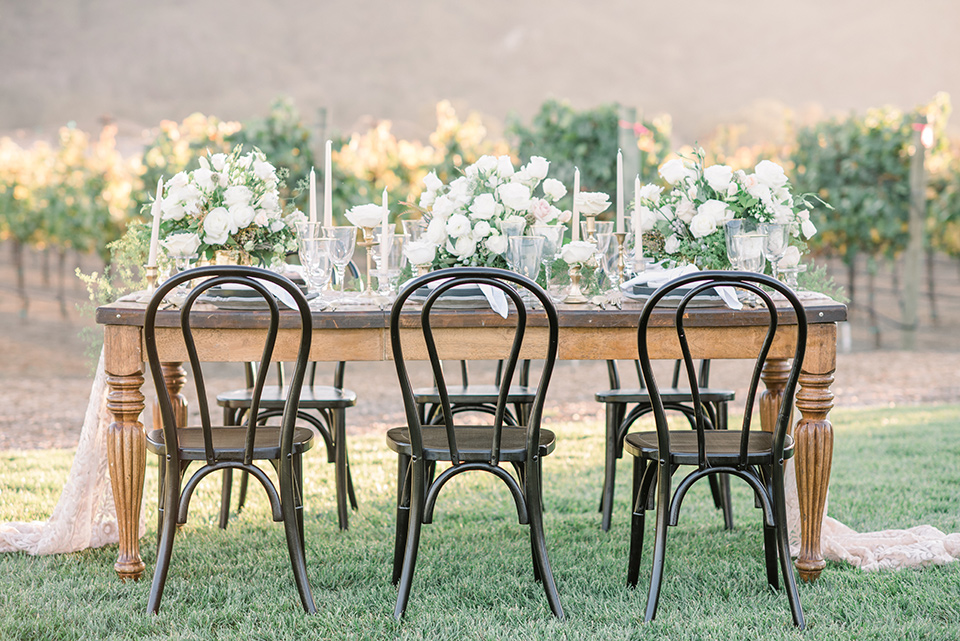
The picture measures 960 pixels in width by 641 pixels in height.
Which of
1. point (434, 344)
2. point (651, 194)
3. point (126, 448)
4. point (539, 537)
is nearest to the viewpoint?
point (434, 344)

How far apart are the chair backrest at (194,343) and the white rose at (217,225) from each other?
345 millimetres

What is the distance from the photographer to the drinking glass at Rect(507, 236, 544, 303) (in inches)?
94.1

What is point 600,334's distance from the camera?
2.33 metres

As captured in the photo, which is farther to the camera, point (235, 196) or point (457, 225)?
point (235, 196)

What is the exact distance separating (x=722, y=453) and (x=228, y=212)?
151 cm

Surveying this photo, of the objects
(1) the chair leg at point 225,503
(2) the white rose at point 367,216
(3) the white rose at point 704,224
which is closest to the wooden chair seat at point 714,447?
(3) the white rose at point 704,224

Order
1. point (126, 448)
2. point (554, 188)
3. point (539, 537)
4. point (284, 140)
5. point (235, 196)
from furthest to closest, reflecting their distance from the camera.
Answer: point (284, 140)
point (554, 188)
point (235, 196)
point (126, 448)
point (539, 537)

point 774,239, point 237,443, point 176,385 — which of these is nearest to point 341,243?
point 237,443

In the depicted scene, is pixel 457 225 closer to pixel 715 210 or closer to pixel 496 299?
pixel 496 299

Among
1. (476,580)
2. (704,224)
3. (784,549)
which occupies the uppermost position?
(704,224)

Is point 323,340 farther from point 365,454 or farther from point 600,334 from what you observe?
point 365,454

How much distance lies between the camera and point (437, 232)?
8.15 feet

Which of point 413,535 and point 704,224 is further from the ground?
point 704,224

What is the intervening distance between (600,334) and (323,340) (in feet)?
2.36
